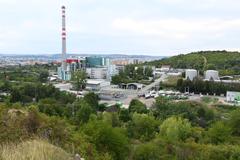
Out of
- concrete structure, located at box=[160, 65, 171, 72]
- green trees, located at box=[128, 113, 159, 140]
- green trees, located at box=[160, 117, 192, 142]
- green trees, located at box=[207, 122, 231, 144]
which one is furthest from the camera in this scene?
concrete structure, located at box=[160, 65, 171, 72]

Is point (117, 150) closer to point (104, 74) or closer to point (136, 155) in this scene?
point (136, 155)

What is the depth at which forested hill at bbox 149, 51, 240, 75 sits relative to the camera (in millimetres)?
32281

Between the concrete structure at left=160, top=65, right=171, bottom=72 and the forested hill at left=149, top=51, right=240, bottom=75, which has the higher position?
the forested hill at left=149, top=51, right=240, bottom=75

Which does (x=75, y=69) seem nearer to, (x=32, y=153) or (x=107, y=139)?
(x=107, y=139)

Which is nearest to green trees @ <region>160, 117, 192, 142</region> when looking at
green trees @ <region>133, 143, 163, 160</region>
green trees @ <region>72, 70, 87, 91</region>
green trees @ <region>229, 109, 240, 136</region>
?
green trees @ <region>229, 109, 240, 136</region>

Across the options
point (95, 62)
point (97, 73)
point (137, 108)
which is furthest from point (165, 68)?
point (137, 108)

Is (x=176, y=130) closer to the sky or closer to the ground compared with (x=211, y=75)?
closer to the ground

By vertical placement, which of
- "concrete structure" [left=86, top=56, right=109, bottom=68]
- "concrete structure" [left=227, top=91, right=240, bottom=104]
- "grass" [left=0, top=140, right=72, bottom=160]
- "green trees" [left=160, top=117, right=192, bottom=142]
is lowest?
"concrete structure" [left=227, top=91, right=240, bottom=104]

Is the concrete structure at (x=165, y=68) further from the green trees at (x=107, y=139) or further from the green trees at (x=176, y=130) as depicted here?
the green trees at (x=107, y=139)

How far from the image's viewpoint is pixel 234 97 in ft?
63.6

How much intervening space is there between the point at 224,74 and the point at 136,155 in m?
23.7

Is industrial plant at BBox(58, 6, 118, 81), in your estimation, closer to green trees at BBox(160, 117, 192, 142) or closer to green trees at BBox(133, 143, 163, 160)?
green trees at BBox(160, 117, 192, 142)

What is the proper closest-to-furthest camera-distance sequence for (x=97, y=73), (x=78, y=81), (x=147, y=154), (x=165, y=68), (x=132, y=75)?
(x=147, y=154)
(x=78, y=81)
(x=132, y=75)
(x=97, y=73)
(x=165, y=68)

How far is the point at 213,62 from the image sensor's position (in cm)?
3606
